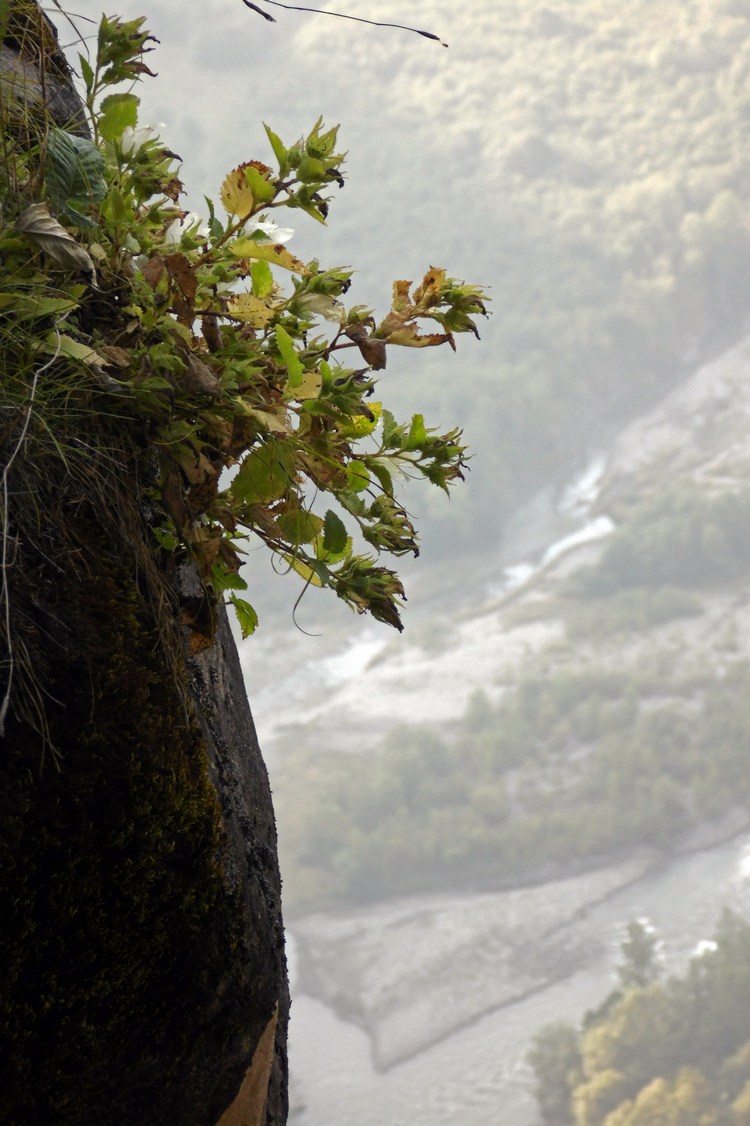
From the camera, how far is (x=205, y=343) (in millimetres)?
497

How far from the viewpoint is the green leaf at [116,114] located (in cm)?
50

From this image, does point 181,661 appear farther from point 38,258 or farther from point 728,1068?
point 728,1068

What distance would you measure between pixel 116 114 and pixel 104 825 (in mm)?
331

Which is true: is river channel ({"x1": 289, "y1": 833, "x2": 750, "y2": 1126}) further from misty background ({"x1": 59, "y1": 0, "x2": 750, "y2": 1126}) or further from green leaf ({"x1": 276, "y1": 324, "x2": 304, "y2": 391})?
green leaf ({"x1": 276, "y1": 324, "x2": 304, "y2": 391})

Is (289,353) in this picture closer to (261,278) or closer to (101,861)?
(261,278)

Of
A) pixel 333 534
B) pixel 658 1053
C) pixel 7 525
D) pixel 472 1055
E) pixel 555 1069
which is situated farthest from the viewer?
pixel 472 1055

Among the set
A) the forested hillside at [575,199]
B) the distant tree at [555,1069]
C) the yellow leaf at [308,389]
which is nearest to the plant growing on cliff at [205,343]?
the yellow leaf at [308,389]

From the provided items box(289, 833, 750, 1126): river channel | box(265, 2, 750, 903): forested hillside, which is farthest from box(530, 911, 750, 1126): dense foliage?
box(265, 2, 750, 903): forested hillside

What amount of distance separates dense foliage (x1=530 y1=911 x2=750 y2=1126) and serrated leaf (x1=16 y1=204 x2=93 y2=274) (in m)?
8.43

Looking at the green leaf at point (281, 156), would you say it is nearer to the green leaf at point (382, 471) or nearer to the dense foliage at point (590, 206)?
the green leaf at point (382, 471)

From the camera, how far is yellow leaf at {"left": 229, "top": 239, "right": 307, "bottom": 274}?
503mm

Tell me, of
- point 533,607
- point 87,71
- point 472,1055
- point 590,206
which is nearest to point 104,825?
point 87,71

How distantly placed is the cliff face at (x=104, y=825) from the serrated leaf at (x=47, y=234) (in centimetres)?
5

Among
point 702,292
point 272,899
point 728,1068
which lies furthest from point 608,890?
point 702,292
